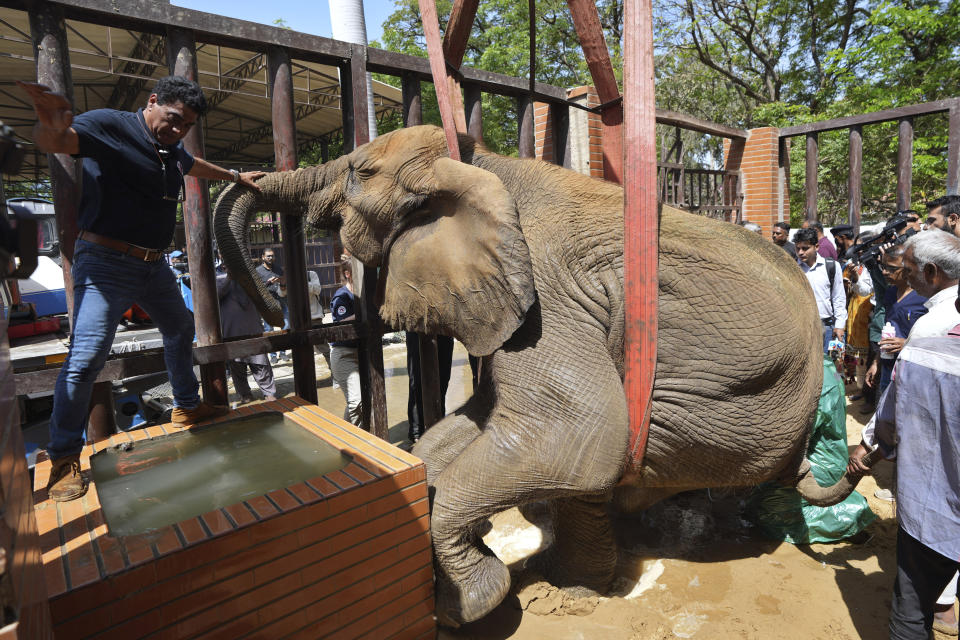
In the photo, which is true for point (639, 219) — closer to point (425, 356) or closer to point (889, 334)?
point (425, 356)

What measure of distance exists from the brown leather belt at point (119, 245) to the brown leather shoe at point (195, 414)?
837 mm

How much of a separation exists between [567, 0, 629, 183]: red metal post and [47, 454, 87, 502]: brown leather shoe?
9.87 feet

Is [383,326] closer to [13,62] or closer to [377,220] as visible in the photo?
[377,220]

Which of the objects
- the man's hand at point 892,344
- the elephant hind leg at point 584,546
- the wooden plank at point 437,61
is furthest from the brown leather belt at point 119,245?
the man's hand at point 892,344

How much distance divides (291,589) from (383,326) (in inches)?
82.8

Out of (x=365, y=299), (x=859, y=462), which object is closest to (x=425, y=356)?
(x=365, y=299)

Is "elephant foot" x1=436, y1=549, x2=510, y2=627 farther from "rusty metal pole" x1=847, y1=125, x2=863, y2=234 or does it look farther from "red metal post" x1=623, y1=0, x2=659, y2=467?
"rusty metal pole" x1=847, y1=125, x2=863, y2=234

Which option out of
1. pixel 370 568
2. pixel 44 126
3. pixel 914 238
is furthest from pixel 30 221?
pixel 914 238

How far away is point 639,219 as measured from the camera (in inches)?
92.4

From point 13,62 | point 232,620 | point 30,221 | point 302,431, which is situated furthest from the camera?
point 13,62

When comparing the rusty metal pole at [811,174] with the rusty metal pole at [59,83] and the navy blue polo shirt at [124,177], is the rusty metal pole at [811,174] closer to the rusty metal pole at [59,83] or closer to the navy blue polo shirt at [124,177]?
the navy blue polo shirt at [124,177]

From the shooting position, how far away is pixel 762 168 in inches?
334

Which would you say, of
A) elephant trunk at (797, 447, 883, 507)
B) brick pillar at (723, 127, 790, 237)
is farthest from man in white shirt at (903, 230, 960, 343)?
brick pillar at (723, 127, 790, 237)

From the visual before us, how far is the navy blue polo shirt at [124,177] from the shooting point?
7.50 ft
